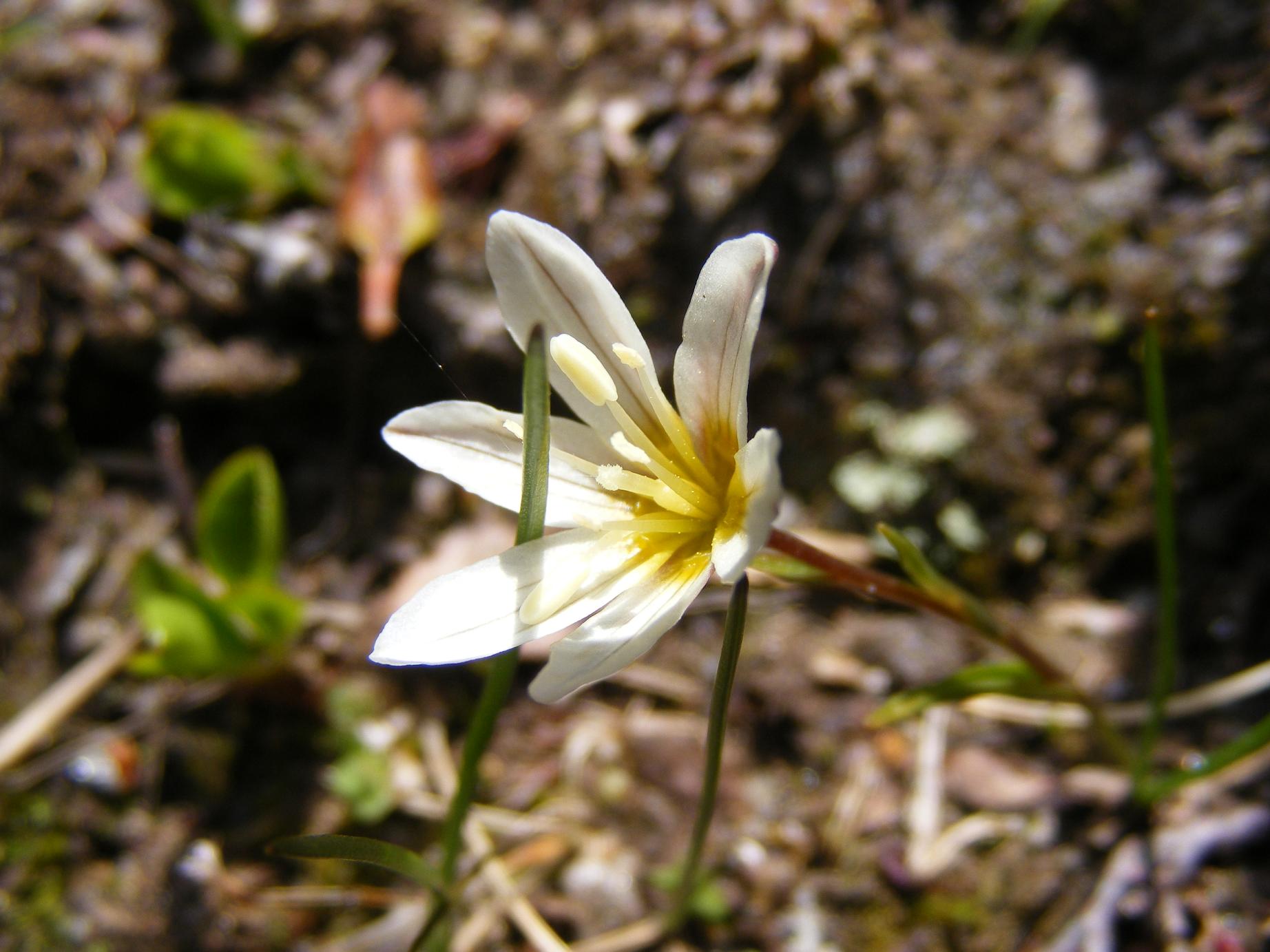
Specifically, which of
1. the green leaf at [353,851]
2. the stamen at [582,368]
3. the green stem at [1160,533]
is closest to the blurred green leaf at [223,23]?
the stamen at [582,368]

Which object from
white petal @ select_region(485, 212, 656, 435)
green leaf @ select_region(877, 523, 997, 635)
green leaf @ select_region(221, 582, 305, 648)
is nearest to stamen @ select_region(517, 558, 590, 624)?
white petal @ select_region(485, 212, 656, 435)

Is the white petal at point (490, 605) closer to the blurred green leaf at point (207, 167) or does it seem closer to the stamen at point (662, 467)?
the stamen at point (662, 467)

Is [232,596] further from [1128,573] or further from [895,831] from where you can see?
[1128,573]

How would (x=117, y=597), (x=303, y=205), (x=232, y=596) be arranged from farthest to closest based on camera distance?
(x=303, y=205) < (x=117, y=597) < (x=232, y=596)

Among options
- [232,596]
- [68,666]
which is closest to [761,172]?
[232,596]

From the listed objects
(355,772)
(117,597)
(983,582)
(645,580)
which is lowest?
(355,772)

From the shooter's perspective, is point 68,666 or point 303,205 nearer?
point 68,666

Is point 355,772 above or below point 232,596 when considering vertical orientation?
below
